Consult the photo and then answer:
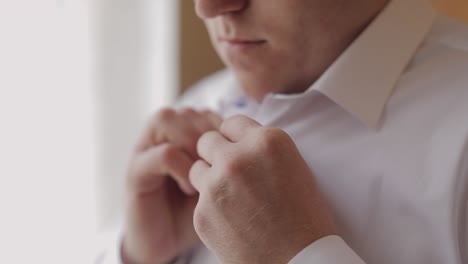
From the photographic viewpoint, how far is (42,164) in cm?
115

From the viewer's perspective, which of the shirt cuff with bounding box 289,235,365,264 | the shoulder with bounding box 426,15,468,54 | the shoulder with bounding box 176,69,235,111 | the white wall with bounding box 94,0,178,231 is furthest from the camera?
the white wall with bounding box 94,0,178,231

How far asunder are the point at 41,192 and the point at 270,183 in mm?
762

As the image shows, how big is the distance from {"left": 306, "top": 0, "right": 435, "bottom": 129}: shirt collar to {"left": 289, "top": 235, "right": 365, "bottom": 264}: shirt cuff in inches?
8.2

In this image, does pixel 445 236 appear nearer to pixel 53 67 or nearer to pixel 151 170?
pixel 151 170

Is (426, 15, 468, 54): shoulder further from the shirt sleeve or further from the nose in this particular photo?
the shirt sleeve

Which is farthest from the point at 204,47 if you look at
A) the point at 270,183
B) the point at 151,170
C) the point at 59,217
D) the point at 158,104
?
the point at 270,183

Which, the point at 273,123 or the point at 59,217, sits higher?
the point at 273,123

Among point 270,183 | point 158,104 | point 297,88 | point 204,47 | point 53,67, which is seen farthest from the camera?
point 204,47

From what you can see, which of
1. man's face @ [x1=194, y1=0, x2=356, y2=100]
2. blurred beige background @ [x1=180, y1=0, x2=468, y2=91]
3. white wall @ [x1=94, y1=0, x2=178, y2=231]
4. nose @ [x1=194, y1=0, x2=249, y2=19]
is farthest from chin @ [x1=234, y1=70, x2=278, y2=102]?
blurred beige background @ [x1=180, y1=0, x2=468, y2=91]

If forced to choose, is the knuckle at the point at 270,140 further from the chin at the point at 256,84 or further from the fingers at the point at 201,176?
the chin at the point at 256,84

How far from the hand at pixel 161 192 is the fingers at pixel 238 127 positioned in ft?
0.46

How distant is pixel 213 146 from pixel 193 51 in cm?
99

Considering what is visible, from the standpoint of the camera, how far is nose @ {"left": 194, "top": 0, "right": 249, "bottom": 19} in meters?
0.68

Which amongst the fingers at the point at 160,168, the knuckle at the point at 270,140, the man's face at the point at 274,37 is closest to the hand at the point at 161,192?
the fingers at the point at 160,168
